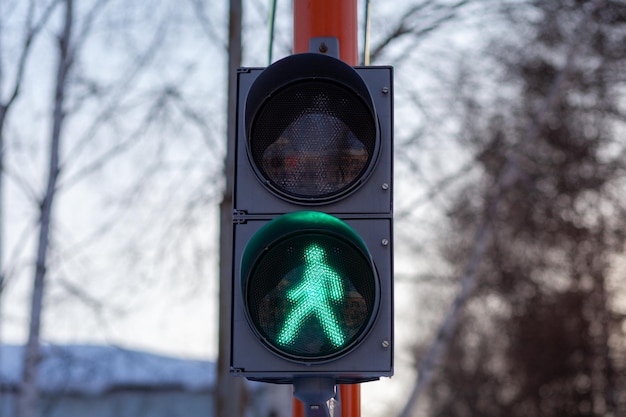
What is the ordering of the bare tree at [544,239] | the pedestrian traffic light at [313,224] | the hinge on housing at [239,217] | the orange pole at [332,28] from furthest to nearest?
the bare tree at [544,239]
the orange pole at [332,28]
the hinge on housing at [239,217]
the pedestrian traffic light at [313,224]

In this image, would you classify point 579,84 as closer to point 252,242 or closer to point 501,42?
point 501,42

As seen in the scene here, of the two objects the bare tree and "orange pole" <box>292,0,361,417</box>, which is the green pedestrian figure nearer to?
"orange pole" <box>292,0,361,417</box>

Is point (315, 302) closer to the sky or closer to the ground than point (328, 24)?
closer to the ground

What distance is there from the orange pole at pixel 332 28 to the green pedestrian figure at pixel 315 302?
2.60ft

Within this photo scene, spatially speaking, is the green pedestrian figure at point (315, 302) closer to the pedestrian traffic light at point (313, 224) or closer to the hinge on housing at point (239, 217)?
the pedestrian traffic light at point (313, 224)

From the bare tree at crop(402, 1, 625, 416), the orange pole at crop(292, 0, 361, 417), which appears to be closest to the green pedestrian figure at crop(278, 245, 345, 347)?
the orange pole at crop(292, 0, 361, 417)

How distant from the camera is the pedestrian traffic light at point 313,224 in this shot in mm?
3055

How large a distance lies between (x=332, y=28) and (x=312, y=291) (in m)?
1.17

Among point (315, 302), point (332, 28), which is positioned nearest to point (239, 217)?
point (315, 302)

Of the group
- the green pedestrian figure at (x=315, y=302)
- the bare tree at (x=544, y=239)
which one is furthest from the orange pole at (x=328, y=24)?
the bare tree at (x=544, y=239)

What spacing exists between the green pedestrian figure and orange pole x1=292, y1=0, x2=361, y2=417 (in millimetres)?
792

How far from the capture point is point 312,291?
121 inches

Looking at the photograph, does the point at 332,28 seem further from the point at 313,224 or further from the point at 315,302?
the point at 315,302

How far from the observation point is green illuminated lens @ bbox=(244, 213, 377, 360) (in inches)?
120
